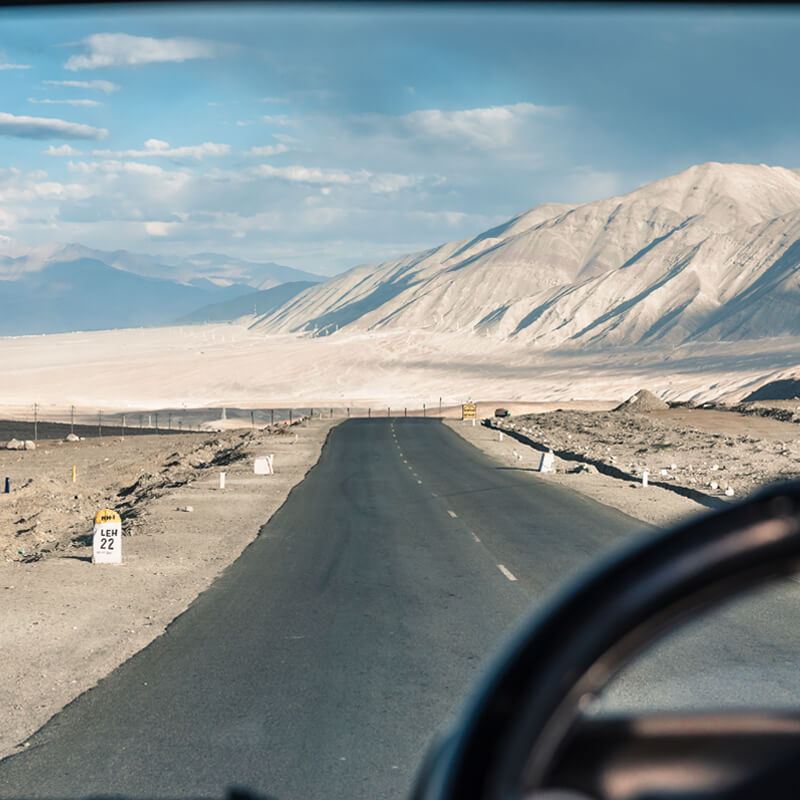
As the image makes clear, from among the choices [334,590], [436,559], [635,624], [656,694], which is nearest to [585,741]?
[635,624]

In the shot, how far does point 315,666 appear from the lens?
398 inches

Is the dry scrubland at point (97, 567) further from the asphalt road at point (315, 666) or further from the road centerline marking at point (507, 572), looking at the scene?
the road centerline marking at point (507, 572)

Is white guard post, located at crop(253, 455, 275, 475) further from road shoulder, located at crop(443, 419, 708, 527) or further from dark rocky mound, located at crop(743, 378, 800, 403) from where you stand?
dark rocky mound, located at crop(743, 378, 800, 403)

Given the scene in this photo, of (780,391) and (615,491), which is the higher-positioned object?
(780,391)

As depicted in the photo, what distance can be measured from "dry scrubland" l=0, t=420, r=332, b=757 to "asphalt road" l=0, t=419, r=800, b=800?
0.41m

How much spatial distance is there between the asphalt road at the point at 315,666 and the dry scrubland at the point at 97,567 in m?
0.41

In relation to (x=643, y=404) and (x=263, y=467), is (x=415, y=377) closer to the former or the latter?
(x=643, y=404)

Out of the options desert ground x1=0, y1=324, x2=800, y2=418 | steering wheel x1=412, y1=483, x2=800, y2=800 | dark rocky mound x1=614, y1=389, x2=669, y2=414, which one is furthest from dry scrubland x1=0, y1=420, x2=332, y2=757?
desert ground x1=0, y1=324, x2=800, y2=418

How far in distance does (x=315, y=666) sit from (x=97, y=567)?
306 inches

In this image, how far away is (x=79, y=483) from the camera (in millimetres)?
43250

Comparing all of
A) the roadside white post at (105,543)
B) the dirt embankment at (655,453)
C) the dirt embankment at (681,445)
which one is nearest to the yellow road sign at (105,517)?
the roadside white post at (105,543)

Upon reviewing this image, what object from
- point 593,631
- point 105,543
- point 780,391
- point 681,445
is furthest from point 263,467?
point 780,391

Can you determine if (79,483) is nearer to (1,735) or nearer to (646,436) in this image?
(646,436)

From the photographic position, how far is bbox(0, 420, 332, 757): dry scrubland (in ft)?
33.4
